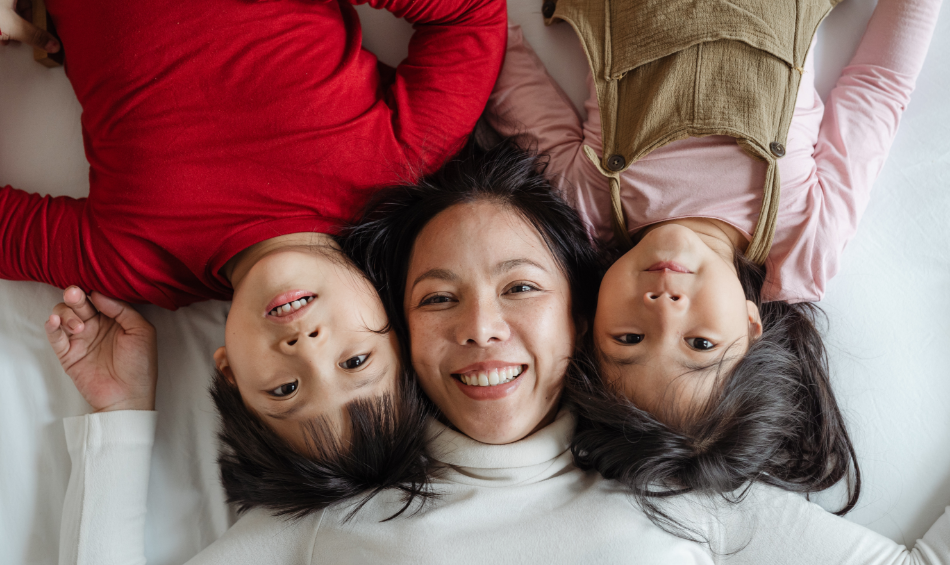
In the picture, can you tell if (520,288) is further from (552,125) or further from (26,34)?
(26,34)

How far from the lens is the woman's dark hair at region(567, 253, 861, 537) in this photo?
3.16 feet

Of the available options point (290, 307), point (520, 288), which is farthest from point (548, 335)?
point (290, 307)

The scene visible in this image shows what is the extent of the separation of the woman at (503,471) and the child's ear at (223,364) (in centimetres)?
24

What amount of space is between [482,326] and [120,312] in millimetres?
742

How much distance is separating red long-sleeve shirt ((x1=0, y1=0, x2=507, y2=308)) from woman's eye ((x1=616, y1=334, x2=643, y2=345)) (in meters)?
0.48

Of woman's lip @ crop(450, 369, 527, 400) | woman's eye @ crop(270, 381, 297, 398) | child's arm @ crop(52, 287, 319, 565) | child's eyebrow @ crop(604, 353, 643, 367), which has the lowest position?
child's arm @ crop(52, 287, 319, 565)

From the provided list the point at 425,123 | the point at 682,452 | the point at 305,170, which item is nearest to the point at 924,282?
the point at 682,452

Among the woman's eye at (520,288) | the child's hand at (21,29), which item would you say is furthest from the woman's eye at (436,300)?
the child's hand at (21,29)

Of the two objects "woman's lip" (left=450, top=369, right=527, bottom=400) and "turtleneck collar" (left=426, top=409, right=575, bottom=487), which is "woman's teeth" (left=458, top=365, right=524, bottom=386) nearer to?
"woman's lip" (left=450, top=369, right=527, bottom=400)

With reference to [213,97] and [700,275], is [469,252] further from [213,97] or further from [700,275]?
[213,97]

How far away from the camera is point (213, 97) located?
1.05 m

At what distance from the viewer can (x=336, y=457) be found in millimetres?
971

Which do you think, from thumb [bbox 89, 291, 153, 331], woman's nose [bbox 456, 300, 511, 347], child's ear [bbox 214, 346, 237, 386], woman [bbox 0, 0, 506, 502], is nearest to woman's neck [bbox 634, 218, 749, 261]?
woman's nose [bbox 456, 300, 511, 347]

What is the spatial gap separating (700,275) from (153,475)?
1.12 meters
